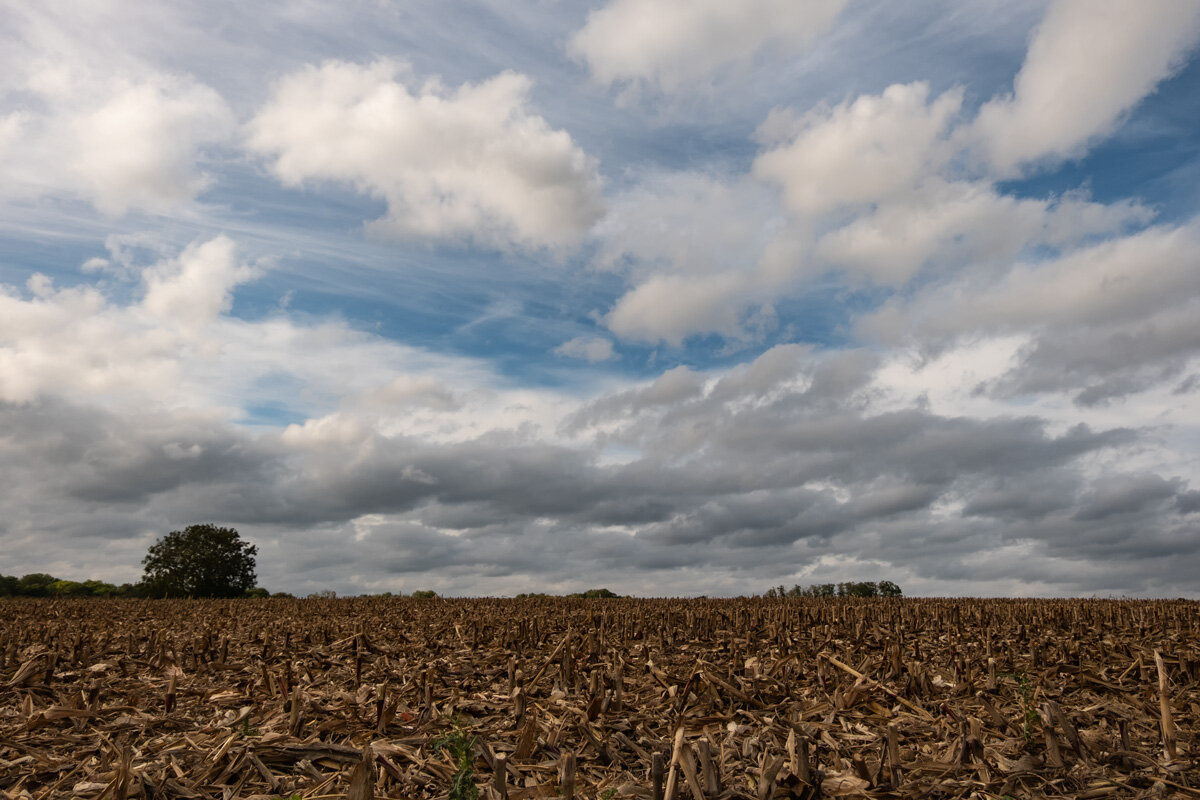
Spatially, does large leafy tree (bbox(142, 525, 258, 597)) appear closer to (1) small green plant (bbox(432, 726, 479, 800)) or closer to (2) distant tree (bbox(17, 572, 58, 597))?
(2) distant tree (bbox(17, 572, 58, 597))

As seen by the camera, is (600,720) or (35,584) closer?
(600,720)

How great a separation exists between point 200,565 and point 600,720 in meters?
81.6

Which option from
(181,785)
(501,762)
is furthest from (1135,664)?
(181,785)

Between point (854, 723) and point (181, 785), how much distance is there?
884 centimetres

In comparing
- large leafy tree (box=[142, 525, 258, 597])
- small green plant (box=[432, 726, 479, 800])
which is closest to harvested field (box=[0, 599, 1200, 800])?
small green plant (box=[432, 726, 479, 800])

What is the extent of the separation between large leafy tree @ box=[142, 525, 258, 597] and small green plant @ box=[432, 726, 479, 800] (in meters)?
80.2

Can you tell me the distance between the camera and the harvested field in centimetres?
891

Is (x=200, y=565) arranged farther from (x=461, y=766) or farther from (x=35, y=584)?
(x=461, y=766)

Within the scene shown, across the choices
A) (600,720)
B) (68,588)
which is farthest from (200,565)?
(600,720)

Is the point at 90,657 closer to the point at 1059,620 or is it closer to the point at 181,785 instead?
the point at 181,785

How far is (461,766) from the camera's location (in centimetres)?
810

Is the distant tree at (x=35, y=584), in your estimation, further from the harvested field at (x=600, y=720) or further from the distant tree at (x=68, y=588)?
the harvested field at (x=600, y=720)

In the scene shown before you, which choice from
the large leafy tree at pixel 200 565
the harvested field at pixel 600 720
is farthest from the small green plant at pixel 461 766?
the large leafy tree at pixel 200 565

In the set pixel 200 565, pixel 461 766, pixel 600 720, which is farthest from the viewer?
pixel 200 565
